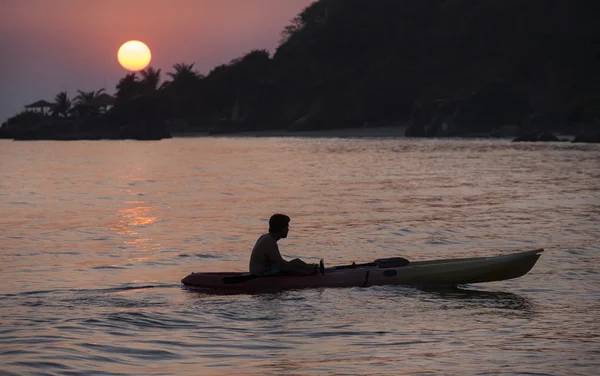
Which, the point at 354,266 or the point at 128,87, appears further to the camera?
the point at 128,87

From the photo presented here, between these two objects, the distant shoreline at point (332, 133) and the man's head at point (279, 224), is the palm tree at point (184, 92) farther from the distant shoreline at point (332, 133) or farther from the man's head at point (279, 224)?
the man's head at point (279, 224)

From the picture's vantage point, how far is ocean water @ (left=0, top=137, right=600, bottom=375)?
1038cm

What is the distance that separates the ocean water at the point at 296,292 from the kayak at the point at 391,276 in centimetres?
20

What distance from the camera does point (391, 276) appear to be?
14.8 metres

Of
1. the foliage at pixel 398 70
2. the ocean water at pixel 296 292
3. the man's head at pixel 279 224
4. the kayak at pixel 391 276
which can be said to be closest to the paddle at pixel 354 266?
the kayak at pixel 391 276

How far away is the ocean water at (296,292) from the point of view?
34.0 ft

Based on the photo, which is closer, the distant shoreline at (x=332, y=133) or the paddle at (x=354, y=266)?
the paddle at (x=354, y=266)

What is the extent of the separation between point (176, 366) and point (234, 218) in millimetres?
17183

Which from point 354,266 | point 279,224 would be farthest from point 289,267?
point 354,266

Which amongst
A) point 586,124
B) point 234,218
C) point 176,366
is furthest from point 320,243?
point 586,124

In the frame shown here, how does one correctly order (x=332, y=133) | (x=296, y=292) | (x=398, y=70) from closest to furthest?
1. (x=296, y=292)
2. (x=398, y=70)
3. (x=332, y=133)

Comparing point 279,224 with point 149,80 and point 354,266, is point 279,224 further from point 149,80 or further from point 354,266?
point 149,80

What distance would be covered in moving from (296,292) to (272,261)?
633 mm

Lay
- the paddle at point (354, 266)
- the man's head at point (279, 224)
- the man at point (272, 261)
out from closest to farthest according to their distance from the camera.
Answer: the man's head at point (279, 224) → the man at point (272, 261) → the paddle at point (354, 266)
